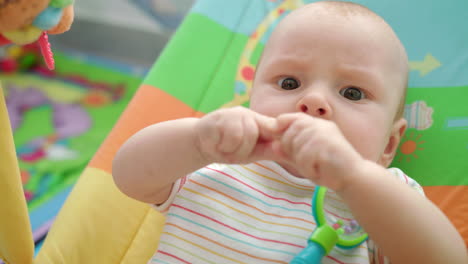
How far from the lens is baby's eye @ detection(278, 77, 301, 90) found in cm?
86

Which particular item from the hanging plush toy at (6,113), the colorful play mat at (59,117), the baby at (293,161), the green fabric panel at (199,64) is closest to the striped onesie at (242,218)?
the baby at (293,161)

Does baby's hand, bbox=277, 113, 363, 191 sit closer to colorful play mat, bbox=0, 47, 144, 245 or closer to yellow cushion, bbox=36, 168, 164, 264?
yellow cushion, bbox=36, 168, 164, 264

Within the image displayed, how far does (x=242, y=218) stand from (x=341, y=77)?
11.8 inches

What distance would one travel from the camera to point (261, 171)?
2.90 ft

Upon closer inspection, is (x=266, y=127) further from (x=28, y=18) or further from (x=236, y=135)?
(x=28, y=18)

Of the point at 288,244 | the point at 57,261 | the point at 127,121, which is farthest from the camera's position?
the point at 127,121

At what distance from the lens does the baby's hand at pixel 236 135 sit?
643mm

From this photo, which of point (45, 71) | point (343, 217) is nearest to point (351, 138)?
point (343, 217)

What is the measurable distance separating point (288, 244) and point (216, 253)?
12cm

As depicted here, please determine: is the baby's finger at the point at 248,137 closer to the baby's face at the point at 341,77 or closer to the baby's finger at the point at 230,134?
the baby's finger at the point at 230,134

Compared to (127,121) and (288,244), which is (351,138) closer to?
(288,244)

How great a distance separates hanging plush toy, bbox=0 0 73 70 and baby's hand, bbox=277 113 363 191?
1.07 ft

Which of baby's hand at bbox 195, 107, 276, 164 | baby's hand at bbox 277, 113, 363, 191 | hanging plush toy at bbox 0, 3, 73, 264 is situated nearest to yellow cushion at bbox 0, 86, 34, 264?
hanging plush toy at bbox 0, 3, 73, 264

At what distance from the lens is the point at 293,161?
66cm
